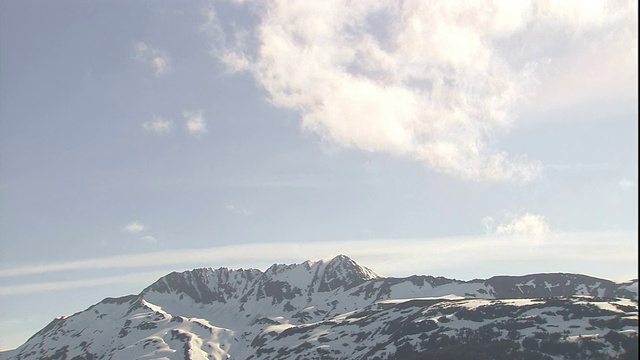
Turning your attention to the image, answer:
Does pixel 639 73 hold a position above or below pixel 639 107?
above

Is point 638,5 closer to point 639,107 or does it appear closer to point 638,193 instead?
point 639,107

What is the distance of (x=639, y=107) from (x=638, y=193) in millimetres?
6652

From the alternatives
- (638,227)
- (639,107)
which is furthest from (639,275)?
(639,107)

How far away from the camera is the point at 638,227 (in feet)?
143

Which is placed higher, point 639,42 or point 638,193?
point 639,42

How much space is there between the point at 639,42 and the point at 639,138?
7714 mm

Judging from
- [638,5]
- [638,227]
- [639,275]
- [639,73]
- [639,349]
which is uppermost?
[638,5]

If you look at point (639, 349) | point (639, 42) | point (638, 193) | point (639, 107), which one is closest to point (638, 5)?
point (639, 42)

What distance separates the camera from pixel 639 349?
4606cm

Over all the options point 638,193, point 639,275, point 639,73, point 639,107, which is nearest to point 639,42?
point 639,73

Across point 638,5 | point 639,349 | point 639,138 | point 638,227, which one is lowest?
point 639,349

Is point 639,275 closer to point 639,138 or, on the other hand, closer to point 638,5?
point 639,138

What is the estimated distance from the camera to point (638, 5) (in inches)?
1802

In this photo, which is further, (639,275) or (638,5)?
(638,5)
